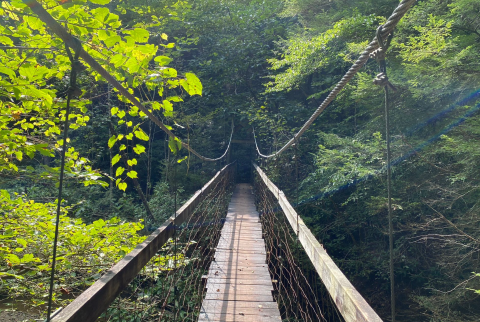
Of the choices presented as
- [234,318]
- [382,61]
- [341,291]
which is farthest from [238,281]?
[382,61]

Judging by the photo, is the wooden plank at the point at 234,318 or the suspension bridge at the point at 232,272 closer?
the suspension bridge at the point at 232,272

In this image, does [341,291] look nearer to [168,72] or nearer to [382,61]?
[382,61]

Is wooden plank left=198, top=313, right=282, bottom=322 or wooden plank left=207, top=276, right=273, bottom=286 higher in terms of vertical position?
wooden plank left=207, top=276, right=273, bottom=286

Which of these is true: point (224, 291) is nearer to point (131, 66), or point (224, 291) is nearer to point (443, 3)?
point (131, 66)

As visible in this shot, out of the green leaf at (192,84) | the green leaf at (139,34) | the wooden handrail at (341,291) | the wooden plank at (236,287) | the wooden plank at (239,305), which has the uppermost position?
the green leaf at (139,34)

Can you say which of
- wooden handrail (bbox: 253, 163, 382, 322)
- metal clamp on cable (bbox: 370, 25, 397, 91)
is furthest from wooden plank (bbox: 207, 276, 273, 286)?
metal clamp on cable (bbox: 370, 25, 397, 91)

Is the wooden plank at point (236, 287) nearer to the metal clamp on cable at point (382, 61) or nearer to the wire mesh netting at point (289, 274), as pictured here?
the wire mesh netting at point (289, 274)

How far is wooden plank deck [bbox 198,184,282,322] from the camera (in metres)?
1.67

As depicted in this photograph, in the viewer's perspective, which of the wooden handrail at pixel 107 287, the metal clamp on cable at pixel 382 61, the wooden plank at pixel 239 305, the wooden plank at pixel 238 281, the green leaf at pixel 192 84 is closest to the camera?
the wooden handrail at pixel 107 287

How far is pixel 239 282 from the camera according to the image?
2.07 m

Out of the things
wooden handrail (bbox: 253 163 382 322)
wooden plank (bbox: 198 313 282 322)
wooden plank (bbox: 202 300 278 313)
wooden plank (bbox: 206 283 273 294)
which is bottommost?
wooden plank (bbox: 198 313 282 322)

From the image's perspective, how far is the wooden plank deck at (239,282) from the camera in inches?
65.8

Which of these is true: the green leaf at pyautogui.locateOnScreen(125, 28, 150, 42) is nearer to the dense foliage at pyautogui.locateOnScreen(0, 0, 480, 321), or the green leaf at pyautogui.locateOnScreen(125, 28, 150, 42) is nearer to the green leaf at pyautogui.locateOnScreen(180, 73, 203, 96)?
the dense foliage at pyautogui.locateOnScreen(0, 0, 480, 321)

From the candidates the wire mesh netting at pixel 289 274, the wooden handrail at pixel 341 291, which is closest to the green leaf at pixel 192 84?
the wooden handrail at pixel 341 291
